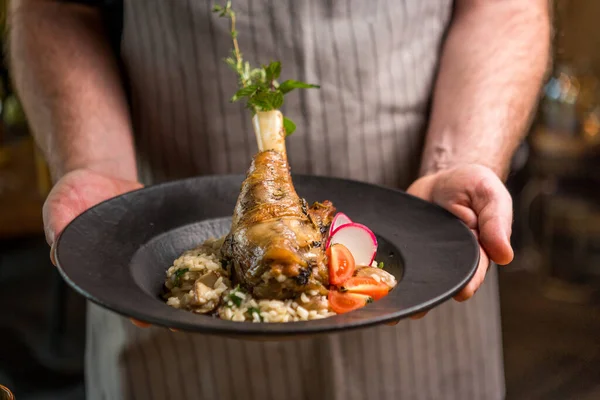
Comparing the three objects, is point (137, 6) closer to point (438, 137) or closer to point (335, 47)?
point (335, 47)

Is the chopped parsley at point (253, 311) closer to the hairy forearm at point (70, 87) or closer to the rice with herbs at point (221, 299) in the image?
the rice with herbs at point (221, 299)

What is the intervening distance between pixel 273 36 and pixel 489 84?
82cm

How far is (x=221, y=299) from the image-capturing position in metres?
1.65

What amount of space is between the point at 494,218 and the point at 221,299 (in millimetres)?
755

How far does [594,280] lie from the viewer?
17.7 feet

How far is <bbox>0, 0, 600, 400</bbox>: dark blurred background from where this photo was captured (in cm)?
455

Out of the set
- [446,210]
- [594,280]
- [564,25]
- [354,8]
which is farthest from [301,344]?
[564,25]

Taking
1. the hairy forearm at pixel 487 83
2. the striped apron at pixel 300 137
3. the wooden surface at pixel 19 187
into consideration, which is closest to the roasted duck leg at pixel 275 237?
the striped apron at pixel 300 137

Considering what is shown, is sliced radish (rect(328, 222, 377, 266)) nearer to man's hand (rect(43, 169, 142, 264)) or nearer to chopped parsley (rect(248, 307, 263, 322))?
chopped parsley (rect(248, 307, 263, 322))

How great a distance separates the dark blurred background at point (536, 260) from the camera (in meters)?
4.55

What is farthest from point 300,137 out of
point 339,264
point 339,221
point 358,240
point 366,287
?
point 366,287

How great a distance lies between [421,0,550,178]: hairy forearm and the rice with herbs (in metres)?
0.95

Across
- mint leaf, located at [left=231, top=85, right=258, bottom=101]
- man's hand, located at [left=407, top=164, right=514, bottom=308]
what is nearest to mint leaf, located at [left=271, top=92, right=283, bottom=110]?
mint leaf, located at [left=231, top=85, right=258, bottom=101]

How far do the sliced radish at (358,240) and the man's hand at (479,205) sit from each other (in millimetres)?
261
